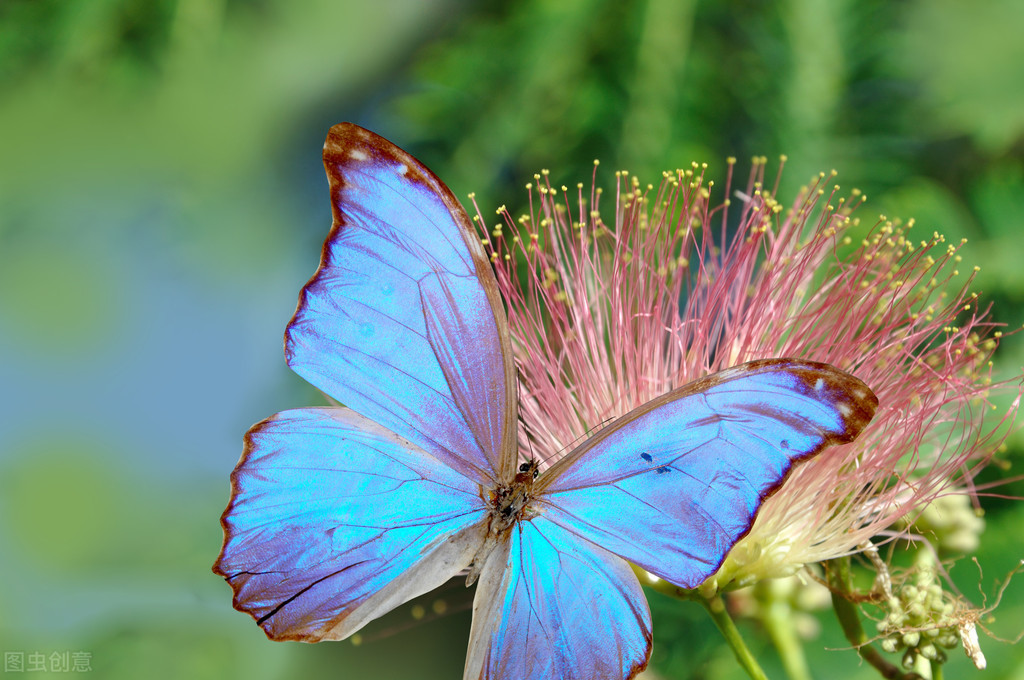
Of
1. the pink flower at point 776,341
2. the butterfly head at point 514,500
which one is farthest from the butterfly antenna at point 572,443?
the butterfly head at point 514,500

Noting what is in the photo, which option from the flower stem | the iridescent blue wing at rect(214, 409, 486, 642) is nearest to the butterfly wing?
the iridescent blue wing at rect(214, 409, 486, 642)

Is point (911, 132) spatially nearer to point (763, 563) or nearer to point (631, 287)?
point (631, 287)

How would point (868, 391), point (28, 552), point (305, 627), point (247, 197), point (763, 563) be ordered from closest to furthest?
point (868, 391) < point (305, 627) < point (763, 563) < point (28, 552) < point (247, 197)

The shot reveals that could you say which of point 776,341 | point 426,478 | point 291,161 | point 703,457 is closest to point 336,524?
point 426,478

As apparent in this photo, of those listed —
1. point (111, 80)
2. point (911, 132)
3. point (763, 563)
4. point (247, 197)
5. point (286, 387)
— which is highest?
point (111, 80)

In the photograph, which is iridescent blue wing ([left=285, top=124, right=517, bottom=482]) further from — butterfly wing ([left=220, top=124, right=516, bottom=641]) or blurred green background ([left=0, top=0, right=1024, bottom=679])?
blurred green background ([left=0, top=0, right=1024, bottom=679])

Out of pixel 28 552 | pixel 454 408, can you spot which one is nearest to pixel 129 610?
pixel 28 552
